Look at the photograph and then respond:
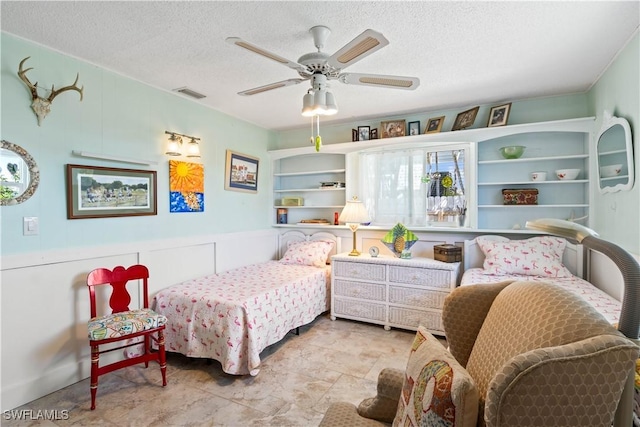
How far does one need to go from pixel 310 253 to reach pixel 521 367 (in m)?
3.43

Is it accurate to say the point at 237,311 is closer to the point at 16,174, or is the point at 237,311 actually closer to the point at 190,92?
the point at 16,174

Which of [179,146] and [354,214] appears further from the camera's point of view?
[354,214]

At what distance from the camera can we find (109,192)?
269cm

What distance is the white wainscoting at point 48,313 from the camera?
7.00 feet

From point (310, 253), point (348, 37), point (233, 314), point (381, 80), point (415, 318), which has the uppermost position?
point (348, 37)

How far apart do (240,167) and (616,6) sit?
140 inches

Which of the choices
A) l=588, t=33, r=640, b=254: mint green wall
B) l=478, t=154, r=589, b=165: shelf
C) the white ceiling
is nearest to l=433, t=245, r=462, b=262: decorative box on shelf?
l=478, t=154, r=589, b=165: shelf

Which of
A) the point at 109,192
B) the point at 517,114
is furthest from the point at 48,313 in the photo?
the point at 517,114

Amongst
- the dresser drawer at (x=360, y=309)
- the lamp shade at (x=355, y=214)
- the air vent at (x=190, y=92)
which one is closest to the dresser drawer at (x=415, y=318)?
the dresser drawer at (x=360, y=309)

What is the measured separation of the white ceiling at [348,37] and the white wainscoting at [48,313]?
1.33m

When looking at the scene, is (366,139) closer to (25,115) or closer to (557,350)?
(25,115)

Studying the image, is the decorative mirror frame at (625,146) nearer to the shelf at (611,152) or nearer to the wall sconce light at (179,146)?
the shelf at (611,152)

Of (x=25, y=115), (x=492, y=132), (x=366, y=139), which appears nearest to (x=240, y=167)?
(x=366, y=139)

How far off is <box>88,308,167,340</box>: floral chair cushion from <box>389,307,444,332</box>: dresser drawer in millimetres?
2247
